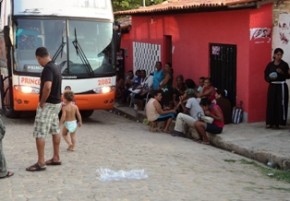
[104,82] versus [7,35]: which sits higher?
[7,35]

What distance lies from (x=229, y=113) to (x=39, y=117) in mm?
6164

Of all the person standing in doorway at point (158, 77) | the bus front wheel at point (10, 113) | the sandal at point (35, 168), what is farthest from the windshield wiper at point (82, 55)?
the sandal at point (35, 168)

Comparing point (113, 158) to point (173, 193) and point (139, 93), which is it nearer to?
point (173, 193)

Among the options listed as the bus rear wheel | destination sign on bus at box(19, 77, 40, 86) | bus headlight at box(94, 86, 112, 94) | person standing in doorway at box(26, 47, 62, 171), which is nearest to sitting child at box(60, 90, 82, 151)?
person standing in doorway at box(26, 47, 62, 171)

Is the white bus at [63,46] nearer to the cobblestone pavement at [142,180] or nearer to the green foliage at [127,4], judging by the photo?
the cobblestone pavement at [142,180]

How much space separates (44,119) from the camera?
24.4 feet

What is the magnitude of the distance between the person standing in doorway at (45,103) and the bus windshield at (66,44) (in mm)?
5534

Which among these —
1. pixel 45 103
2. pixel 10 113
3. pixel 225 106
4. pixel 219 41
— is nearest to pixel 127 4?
pixel 10 113

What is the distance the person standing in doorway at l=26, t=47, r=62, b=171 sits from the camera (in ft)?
24.3

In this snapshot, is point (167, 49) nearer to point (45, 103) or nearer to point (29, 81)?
point (29, 81)

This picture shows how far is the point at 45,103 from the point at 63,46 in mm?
5813

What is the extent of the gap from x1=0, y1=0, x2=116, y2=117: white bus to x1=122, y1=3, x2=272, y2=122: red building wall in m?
→ 2.59

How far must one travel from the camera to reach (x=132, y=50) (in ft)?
69.4

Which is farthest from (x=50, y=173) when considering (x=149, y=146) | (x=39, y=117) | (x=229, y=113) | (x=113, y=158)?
(x=229, y=113)
